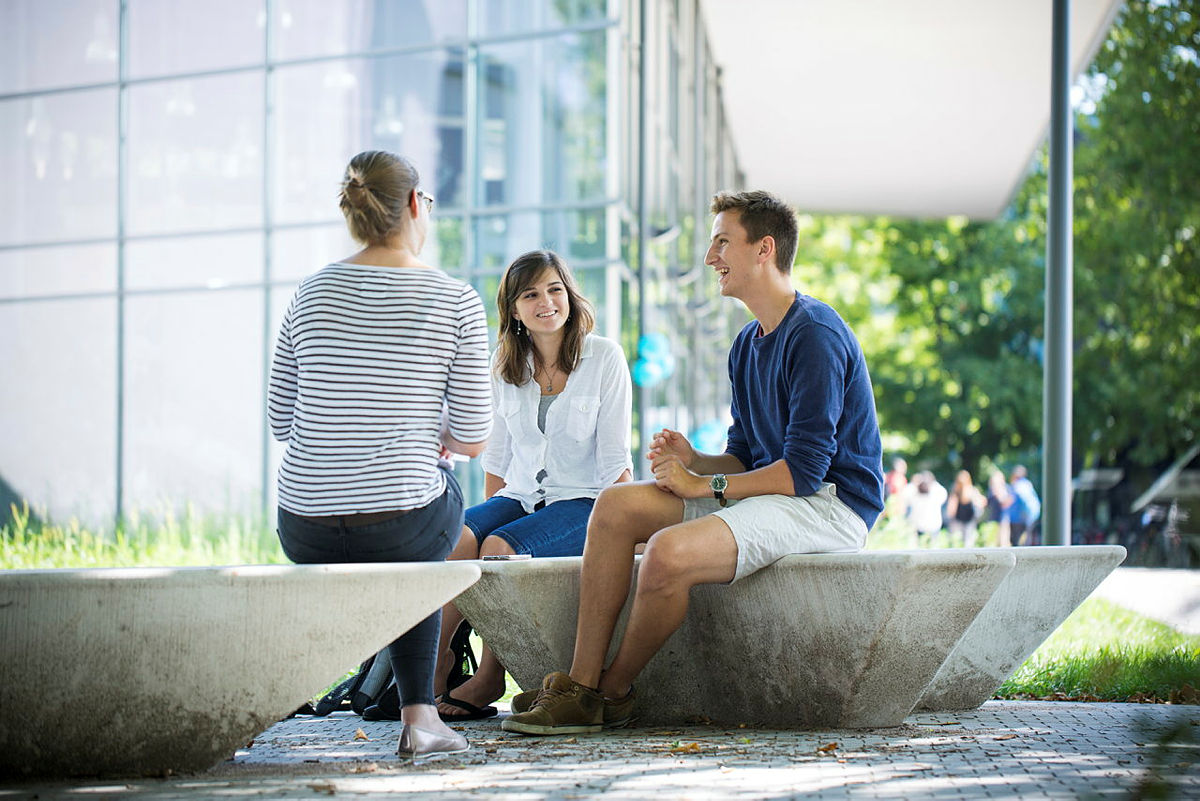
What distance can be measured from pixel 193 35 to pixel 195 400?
170 inches

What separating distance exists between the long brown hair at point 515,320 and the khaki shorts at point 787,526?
3.22 feet

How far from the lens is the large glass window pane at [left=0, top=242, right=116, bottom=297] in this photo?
1642cm

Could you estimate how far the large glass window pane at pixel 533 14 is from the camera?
13750 mm

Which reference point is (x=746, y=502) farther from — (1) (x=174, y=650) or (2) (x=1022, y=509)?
(2) (x=1022, y=509)

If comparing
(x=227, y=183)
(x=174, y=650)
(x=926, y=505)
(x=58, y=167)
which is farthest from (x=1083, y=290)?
(x=174, y=650)

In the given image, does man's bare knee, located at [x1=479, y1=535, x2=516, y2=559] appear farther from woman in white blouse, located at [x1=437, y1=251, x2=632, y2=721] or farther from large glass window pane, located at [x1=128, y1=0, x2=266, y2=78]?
large glass window pane, located at [x1=128, y1=0, x2=266, y2=78]

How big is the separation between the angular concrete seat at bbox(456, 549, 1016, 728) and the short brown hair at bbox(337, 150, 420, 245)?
1090mm

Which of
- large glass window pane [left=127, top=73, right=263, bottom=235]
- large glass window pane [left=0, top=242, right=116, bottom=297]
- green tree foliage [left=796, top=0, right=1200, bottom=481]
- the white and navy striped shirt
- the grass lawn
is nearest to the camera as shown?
the white and navy striped shirt

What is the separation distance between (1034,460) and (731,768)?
3189 cm

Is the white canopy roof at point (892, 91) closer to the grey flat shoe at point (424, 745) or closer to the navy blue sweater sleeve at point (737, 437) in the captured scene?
the navy blue sweater sleeve at point (737, 437)

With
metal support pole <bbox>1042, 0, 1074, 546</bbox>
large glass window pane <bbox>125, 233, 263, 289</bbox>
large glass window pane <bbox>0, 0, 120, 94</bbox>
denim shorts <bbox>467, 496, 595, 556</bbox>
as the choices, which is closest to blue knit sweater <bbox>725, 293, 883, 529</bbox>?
denim shorts <bbox>467, 496, 595, 556</bbox>

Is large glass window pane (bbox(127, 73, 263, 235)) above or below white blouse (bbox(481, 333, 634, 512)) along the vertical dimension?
above

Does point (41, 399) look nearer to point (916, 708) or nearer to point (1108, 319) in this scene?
point (916, 708)

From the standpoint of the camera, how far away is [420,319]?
12.0 feet
